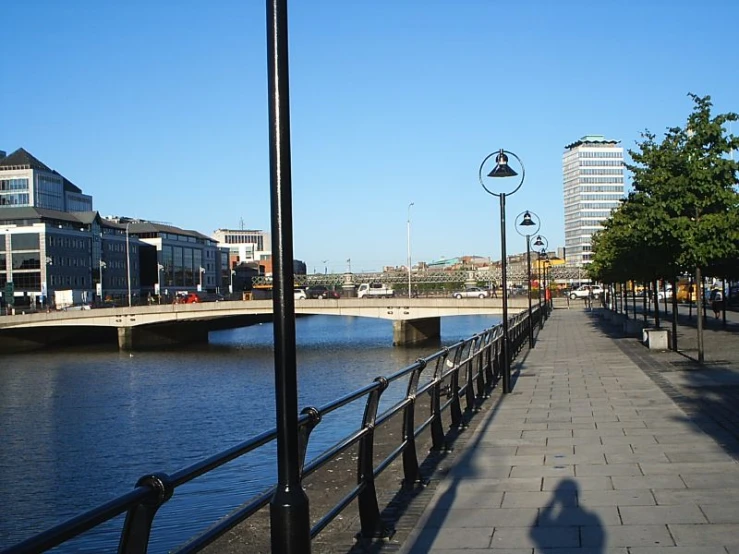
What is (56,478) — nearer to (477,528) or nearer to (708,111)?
(477,528)

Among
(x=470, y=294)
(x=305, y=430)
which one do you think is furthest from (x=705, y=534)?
(x=470, y=294)

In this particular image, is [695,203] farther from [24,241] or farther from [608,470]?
[24,241]

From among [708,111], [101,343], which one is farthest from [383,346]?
[708,111]

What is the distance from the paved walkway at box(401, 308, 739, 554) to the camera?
640 centimetres

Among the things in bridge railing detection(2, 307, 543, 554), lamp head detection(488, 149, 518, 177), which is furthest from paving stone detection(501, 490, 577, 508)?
lamp head detection(488, 149, 518, 177)

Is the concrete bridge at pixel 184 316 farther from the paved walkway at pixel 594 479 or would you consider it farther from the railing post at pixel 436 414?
the railing post at pixel 436 414

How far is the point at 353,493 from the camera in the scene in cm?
624

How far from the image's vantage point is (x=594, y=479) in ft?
27.8

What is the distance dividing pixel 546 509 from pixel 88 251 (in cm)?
10851

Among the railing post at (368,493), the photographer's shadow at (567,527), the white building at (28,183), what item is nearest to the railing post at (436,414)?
the photographer's shadow at (567,527)

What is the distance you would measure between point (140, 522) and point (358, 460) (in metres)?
3.45

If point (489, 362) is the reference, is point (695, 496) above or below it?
below

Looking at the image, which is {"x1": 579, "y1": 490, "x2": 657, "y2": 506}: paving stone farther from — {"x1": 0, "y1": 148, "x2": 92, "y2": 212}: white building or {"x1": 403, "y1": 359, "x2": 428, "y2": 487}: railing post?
{"x1": 0, "y1": 148, "x2": 92, "y2": 212}: white building

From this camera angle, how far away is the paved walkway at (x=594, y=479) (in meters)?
6.40
